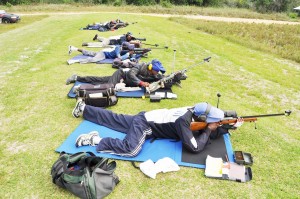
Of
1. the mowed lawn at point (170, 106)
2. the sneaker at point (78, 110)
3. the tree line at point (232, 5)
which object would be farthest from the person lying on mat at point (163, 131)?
the tree line at point (232, 5)

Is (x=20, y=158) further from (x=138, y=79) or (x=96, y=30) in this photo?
(x=96, y=30)

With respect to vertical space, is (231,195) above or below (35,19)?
below

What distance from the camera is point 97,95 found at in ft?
27.1

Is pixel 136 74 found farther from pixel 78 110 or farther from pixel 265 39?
pixel 265 39

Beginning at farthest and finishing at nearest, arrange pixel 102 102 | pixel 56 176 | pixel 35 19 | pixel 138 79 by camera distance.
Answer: pixel 35 19, pixel 138 79, pixel 102 102, pixel 56 176

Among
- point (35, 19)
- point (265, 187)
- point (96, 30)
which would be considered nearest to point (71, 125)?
point (265, 187)

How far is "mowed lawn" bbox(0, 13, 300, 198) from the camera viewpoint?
5.34 m

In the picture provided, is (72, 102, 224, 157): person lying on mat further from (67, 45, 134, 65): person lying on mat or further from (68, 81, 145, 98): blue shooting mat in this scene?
(67, 45, 134, 65): person lying on mat

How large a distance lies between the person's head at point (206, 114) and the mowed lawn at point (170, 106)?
1.19m

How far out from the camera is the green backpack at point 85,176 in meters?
4.84

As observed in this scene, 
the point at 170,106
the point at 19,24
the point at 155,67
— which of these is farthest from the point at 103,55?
the point at 19,24

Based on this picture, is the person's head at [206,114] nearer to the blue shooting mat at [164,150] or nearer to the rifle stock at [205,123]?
the rifle stock at [205,123]

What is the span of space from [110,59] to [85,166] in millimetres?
9282

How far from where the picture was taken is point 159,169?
568 cm
